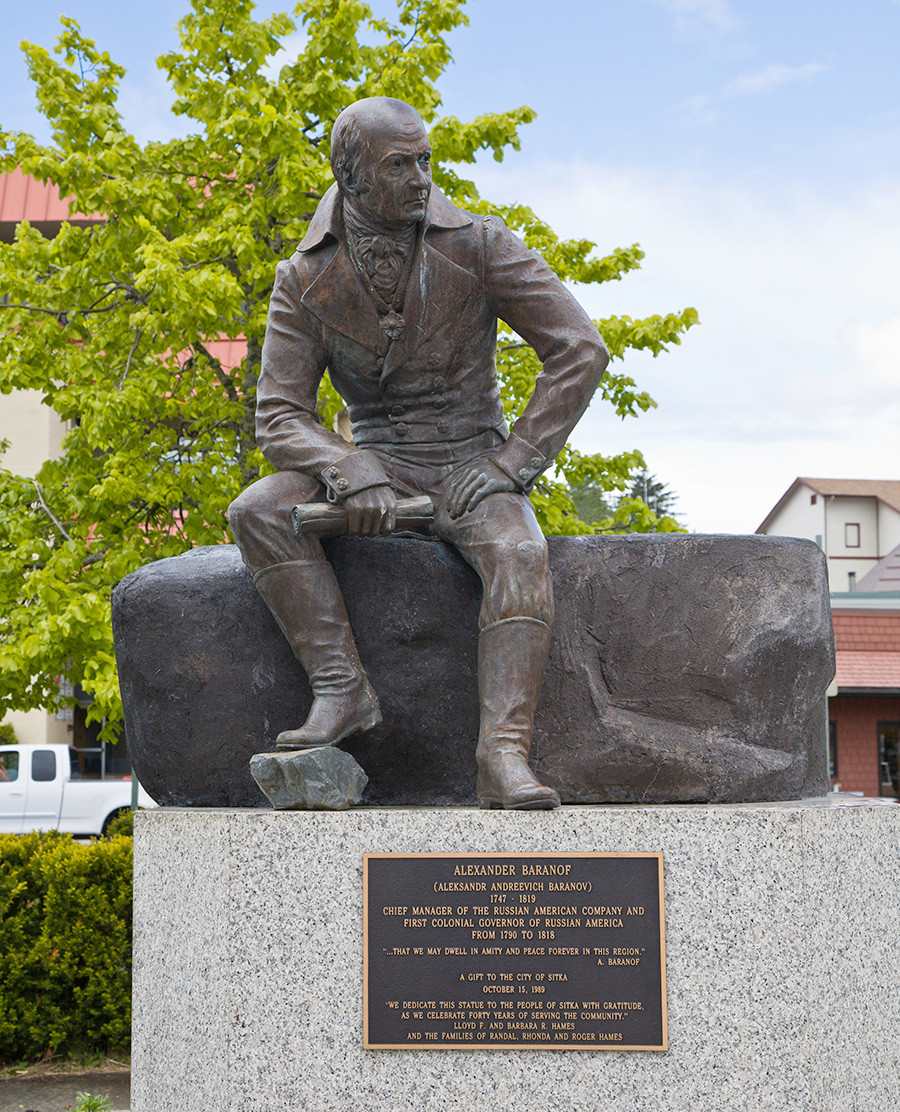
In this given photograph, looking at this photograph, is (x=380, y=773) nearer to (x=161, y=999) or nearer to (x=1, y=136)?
(x=161, y=999)

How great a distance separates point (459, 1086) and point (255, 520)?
1659 mm

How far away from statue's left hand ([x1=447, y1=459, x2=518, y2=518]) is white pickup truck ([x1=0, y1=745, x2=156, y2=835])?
12945 mm

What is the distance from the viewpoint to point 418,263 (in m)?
3.64

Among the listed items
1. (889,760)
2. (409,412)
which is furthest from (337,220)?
(889,760)

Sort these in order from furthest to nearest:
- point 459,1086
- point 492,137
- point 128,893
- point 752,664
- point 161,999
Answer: point 492,137
point 128,893
point 752,664
point 161,999
point 459,1086

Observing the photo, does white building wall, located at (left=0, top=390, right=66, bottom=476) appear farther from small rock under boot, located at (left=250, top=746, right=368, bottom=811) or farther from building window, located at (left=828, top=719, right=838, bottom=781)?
small rock under boot, located at (left=250, top=746, right=368, bottom=811)

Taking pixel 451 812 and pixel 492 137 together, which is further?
pixel 492 137

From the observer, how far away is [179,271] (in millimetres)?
8117

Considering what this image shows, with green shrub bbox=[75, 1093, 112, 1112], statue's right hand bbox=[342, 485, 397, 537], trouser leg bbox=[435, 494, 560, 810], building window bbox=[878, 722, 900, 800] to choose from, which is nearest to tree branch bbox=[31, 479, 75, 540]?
green shrub bbox=[75, 1093, 112, 1112]

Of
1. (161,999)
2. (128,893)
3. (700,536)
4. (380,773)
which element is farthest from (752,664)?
(128,893)

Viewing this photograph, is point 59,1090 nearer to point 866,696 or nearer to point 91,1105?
point 91,1105

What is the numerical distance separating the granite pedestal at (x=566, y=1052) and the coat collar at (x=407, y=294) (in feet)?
4.78

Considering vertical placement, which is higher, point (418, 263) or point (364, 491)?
point (418, 263)

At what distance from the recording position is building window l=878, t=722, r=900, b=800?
1898 cm
